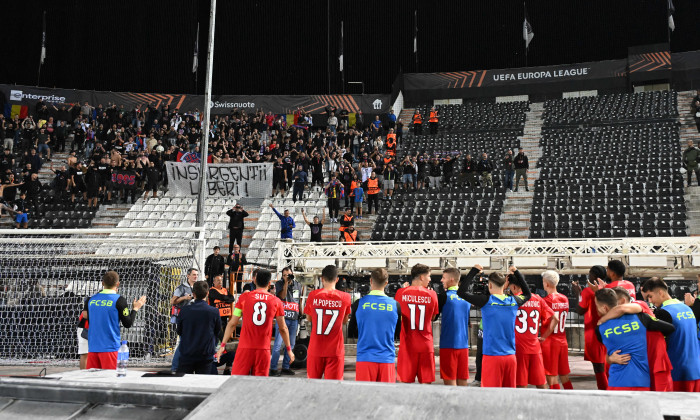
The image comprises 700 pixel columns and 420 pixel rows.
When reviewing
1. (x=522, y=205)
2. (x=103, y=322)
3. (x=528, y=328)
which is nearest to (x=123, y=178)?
(x=522, y=205)

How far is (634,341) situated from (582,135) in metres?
25.3

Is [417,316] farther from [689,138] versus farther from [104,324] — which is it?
[689,138]

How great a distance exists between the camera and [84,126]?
29766 mm

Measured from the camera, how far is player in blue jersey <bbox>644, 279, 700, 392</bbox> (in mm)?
5918

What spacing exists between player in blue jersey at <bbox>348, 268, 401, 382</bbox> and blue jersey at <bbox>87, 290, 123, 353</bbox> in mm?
3451

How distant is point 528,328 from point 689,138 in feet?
78.9

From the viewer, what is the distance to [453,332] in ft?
25.3

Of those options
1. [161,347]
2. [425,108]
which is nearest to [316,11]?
[425,108]

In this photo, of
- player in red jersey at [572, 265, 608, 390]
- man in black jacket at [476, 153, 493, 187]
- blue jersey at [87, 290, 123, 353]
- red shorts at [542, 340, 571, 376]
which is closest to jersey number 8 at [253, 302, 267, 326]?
blue jersey at [87, 290, 123, 353]

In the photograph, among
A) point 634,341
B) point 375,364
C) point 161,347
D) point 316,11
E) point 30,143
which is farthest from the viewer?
point 316,11

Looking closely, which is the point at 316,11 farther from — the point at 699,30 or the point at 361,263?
the point at 361,263

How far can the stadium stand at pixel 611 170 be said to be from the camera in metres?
20.2

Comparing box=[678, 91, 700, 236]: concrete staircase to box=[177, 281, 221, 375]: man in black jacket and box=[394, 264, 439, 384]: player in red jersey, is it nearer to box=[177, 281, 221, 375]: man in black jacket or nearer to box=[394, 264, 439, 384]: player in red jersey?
box=[394, 264, 439, 384]: player in red jersey

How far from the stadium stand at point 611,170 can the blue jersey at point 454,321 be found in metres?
13.3
